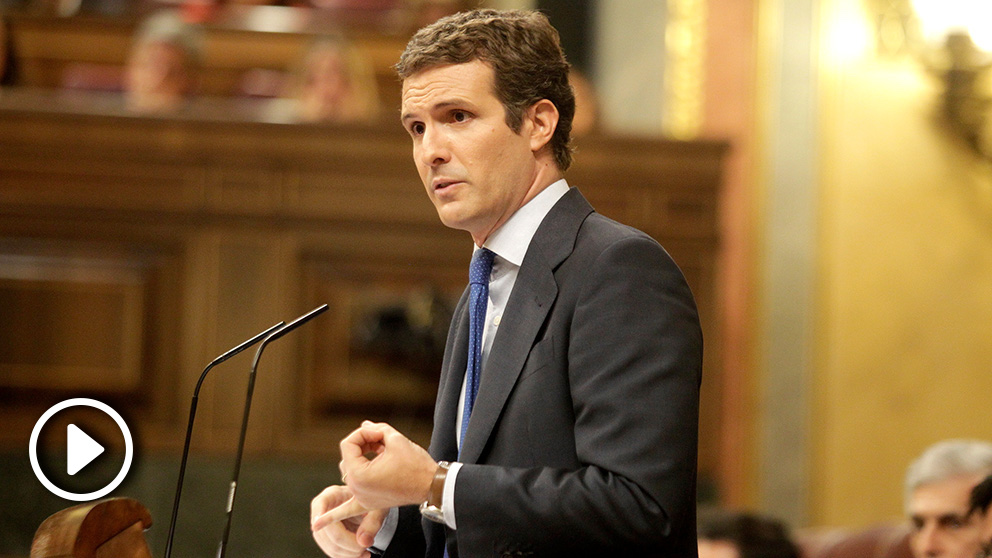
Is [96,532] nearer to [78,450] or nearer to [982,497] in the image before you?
[78,450]

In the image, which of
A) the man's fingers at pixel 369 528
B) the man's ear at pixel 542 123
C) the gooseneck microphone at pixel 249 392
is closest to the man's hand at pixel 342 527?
the man's fingers at pixel 369 528

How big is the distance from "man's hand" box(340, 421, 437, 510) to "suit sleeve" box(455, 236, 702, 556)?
0.15ft

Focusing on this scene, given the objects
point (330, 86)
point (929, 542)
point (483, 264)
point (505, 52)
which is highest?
point (330, 86)

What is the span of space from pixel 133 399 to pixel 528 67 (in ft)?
10.1

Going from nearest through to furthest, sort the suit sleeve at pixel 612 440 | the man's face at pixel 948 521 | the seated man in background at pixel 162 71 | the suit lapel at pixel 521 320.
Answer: the suit sleeve at pixel 612 440 → the suit lapel at pixel 521 320 → the man's face at pixel 948 521 → the seated man in background at pixel 162 71

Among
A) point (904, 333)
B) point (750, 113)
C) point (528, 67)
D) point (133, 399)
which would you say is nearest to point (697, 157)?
point (750, 113)

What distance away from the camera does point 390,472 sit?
132cm

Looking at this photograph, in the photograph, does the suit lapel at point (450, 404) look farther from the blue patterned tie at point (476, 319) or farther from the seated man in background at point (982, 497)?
the seated man in background at point (982, 497)

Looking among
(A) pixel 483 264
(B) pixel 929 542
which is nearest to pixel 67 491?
(A) pixel 483 264

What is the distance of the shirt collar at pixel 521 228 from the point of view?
62.2 inches

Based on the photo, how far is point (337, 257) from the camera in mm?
4441

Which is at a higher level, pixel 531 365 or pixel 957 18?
pixel 957 18

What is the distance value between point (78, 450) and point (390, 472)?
1.66 ft

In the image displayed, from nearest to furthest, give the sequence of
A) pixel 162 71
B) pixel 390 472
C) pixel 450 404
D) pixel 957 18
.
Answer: pixel 390 472
pixel 450 404
pixel 162 71
pixel 957 18
